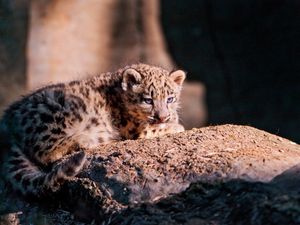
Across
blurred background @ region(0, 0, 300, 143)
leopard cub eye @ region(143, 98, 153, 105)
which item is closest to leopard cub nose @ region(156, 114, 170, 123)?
leopard cub eye @ region(143, 98, 153, 105)

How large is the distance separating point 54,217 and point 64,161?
43cm

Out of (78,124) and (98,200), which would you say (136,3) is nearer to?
(78,124)

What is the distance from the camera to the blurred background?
44.6 ft

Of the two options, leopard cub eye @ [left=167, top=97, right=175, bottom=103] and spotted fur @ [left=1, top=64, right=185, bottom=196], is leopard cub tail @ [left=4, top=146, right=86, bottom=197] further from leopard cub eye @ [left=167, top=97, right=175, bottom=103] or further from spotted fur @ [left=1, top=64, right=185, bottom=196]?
leopard cub eye @ [left=167, top=97, right=175, bottom=103]

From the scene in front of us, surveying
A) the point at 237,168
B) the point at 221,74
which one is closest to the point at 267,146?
the point at 237,168

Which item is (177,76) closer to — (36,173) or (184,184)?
(36,173)

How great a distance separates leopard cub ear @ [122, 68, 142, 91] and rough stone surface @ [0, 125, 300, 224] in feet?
3.90

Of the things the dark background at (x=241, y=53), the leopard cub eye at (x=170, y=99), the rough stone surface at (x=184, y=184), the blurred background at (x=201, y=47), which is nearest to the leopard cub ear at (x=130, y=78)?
the leopard cub eye at (x=170, y=99)

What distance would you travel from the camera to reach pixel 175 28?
14.1 meters

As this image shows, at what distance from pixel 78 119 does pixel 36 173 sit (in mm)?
797

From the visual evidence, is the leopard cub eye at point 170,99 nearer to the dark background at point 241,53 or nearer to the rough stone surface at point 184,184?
the rough stone surface at point 184,184

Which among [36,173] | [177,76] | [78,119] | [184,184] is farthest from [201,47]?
[184,184]

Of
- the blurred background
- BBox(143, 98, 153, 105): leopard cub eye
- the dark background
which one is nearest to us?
BBox(143, 98, 153, 105): leopard cub eye

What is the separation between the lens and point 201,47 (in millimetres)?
14094
